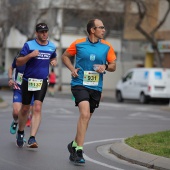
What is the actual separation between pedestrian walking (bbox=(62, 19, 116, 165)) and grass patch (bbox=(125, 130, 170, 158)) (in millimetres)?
1404

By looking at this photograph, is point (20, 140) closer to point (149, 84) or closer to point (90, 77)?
point (90, 77)

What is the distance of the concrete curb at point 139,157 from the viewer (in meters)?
9.32

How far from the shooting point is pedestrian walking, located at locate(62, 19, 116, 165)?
940 cm

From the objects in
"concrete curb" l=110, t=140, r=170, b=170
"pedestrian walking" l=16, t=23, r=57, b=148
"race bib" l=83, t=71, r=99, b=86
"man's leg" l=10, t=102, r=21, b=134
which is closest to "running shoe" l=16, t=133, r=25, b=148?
"pedestrian walking" l=16, t=23, r=57, b=148

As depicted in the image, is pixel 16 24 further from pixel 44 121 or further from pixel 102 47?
pixel 102 47

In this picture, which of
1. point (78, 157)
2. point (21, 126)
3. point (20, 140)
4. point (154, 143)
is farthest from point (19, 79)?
point (78, 157)

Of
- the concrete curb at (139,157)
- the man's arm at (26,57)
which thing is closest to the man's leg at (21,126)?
the man's arm at (26,57)

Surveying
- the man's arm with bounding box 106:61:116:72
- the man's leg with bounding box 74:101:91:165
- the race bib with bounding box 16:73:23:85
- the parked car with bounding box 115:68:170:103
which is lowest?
the parked car with bounding box 115:68:170:103

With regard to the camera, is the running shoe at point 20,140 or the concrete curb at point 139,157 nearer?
the concrete curb at point 139,157

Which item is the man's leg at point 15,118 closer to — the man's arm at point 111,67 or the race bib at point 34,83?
the race bib at point 34,83

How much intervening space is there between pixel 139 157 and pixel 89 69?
168 cm

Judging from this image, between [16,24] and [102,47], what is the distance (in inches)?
1732

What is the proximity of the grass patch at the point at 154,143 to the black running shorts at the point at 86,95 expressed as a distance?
1333 mm

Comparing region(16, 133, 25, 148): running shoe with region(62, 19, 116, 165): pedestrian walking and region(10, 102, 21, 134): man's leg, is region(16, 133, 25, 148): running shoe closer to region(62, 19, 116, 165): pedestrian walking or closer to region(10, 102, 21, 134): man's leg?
region(10, 102, 21, 134): man's leg
